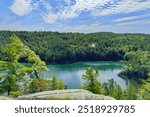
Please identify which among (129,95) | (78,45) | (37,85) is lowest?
(129,95)

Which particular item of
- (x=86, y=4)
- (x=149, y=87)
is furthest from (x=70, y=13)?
(x=149, y=87)

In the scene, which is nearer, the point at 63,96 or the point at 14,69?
the point at 63,96

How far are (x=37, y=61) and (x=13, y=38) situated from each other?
2.12ft

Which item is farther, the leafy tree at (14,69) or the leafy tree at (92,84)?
the leafy tree at (92,84)

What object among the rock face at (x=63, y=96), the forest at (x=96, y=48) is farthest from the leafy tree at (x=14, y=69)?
the rock face at (x=63, y=96)

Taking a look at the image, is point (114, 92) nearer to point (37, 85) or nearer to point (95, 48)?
point (37, 85)

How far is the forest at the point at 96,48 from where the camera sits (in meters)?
11.3

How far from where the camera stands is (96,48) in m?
13.6

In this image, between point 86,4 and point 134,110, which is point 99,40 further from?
point 134,110

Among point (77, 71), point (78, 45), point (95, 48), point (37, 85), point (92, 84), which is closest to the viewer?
point (37, 85)

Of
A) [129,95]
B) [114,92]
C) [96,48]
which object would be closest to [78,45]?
[96,48]

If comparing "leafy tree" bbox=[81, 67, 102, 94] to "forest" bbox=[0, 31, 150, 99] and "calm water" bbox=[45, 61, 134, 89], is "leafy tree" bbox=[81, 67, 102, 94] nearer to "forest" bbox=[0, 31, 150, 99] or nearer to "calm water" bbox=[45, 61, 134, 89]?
"forest" bbox=[0, 31, 150, 99]

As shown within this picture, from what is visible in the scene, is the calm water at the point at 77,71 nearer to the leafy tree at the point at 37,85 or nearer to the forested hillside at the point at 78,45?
the forested hillside at the point at 78,45

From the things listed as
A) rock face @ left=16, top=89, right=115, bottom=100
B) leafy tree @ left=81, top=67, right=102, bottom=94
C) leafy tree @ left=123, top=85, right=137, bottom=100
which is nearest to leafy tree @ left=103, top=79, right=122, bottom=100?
leafy tree @ left=123, top=85, right=137, bottom=100
